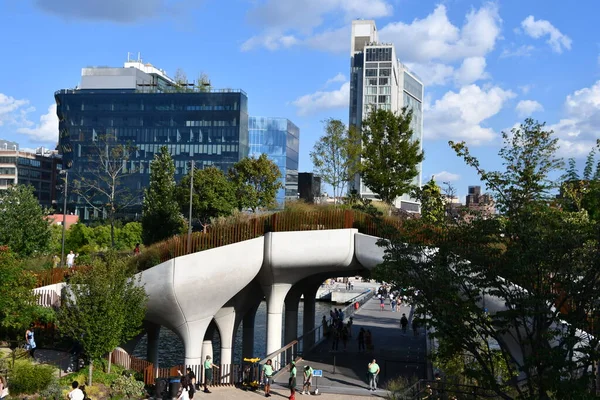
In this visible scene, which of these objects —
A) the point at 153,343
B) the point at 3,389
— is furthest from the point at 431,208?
the point at 153,343

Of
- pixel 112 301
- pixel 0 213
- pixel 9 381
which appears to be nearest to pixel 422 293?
pixel 112 301

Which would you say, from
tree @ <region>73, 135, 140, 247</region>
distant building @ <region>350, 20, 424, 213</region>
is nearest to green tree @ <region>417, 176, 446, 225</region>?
tree @ <region>73, 135, 140, 247</region>

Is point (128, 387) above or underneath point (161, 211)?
underneath

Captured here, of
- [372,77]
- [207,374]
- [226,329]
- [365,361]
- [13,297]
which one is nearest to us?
[207,374]

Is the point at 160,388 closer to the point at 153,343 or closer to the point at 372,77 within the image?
the point at 153,343

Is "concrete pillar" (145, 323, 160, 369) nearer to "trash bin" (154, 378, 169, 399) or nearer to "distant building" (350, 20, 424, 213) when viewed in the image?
"trash bin" (154, 378, 169, 399)

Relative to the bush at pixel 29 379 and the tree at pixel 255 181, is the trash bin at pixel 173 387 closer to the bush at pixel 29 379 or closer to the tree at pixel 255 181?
the bush at pixel 29 379

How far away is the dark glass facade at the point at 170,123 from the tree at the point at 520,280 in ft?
308

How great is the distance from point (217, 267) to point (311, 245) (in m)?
4.33

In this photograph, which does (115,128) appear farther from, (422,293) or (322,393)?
(422,293)

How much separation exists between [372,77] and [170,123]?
72396 millimetres

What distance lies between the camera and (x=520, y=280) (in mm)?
16266

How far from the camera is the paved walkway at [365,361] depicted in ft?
89.1

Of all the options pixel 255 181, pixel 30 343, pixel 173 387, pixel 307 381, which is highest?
pixel 255 181
